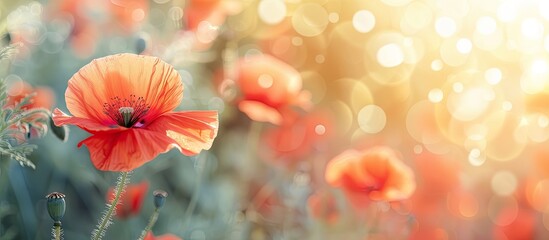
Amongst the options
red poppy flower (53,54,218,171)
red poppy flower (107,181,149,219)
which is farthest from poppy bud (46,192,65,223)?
red poppy flower (107,181,149,219)

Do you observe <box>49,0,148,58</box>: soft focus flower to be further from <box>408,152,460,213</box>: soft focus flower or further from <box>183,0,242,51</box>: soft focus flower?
<box>408,152,460,213</box>: soft focus flower

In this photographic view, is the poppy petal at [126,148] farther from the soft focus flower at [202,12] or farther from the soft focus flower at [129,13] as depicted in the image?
the soft focus flower at [129,13]

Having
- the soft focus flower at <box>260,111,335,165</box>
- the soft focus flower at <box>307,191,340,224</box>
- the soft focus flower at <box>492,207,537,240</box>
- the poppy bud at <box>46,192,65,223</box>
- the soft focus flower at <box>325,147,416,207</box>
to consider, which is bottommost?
the soft focus flower at <box>492,207,537,240</box>

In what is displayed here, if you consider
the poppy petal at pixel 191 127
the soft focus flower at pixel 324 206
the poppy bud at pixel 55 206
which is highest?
the poppy petal at pixel 191 127

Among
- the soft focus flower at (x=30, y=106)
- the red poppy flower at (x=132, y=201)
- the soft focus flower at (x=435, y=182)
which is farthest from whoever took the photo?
the soft focus flower at (x=435, y=182)

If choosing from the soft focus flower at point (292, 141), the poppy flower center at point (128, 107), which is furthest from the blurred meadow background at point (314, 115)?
the poppy flower center at point (128, 107)

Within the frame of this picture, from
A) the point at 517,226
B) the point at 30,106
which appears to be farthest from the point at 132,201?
the point at 517,226

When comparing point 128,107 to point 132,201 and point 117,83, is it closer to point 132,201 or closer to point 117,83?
point 117,83
